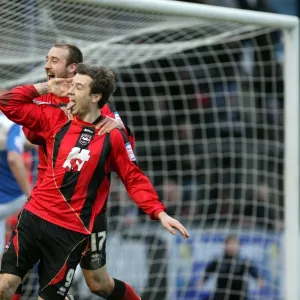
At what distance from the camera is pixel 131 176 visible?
5750mm

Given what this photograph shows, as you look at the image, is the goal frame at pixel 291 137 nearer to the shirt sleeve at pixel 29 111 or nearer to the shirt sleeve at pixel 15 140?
the shirt sleeve at pixel 15 140

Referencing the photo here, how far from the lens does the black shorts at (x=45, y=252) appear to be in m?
5.62

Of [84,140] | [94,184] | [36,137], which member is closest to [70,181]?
[94,184]

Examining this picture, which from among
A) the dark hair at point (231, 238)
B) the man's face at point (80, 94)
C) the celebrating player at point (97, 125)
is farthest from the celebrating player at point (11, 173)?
the dark hair at point (231, 238)

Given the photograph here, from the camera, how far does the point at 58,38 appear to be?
7805 millimetres

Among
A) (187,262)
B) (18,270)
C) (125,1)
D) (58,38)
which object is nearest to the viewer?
(18,270)

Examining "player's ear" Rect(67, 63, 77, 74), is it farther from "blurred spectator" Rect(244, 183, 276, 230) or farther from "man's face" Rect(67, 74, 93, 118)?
"blurred spectator" Rect(244, 183, 276, 230)

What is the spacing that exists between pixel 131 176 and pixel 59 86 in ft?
2.17

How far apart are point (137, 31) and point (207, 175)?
10.5 feet

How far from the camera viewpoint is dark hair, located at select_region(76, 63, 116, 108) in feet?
18.4

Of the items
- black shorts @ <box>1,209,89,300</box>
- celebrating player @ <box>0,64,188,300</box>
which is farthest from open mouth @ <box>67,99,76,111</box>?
black shorts @ <box>1,209,89,300</box>

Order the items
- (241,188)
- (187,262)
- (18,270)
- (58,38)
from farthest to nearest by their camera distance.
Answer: (241,188)
(187,262)
(58,38)
(18,270)

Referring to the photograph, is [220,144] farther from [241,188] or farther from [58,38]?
[58,38]

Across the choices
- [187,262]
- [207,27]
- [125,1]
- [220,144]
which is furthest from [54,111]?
[220,144]
